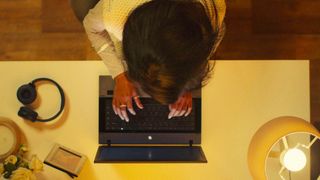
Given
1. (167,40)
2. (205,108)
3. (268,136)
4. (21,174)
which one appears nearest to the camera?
(167,40)

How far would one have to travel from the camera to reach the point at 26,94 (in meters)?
1.05

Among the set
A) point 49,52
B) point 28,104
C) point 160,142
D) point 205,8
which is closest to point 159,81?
point 205,8

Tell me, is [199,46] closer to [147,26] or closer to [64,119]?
[147,26]

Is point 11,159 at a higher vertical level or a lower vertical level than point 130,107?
lower

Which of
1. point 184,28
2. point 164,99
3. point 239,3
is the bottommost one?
point 164,99

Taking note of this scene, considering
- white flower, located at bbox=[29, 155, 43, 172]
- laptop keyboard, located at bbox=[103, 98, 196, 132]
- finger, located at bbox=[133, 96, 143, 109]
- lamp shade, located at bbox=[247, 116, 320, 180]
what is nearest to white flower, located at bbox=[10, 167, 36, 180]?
white flower, located at bbox=[29, 155, 43, 172]

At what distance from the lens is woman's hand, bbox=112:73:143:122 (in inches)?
40.7

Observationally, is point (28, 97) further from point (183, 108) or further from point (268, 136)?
point (268, 136)

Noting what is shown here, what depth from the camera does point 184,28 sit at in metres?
0.69

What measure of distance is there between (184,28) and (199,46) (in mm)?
52

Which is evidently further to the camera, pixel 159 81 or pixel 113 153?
pixel 113 153

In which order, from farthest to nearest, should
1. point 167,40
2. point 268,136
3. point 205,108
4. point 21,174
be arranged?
point 205,108
point 21,174
point 268,136
point 167,40

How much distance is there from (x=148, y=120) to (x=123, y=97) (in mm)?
102

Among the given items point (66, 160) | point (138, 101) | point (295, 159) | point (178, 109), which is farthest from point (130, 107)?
point (295, 159)
